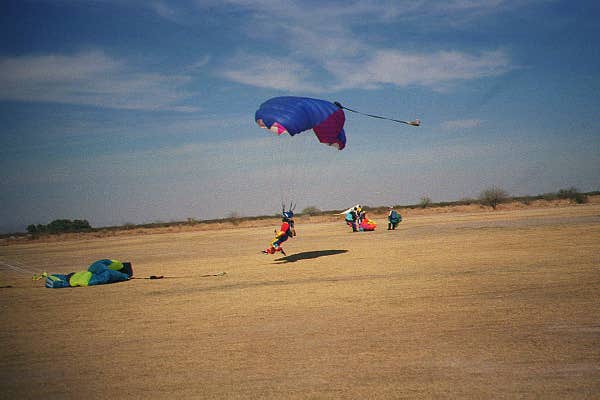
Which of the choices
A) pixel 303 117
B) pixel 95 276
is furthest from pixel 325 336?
pixel 95 276

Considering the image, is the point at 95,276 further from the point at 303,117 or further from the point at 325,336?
the point at 325,336

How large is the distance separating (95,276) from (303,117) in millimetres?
8884

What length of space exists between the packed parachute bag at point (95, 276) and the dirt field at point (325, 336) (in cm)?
127

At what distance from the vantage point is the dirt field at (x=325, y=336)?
14.2 ft

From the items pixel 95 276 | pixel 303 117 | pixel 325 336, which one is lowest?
pixel 325 336

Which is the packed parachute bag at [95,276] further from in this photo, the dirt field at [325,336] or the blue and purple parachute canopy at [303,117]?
the blue and purple parachute canopy at [303,117]

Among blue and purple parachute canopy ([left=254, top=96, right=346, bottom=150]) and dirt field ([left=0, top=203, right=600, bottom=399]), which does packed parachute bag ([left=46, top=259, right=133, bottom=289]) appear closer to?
dirt field ([left=0, top=203, right=600, bottom=399])

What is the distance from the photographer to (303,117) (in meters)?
13.9

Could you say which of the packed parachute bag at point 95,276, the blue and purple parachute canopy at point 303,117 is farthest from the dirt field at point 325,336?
the blue and purple parachute canopy at point 303,117

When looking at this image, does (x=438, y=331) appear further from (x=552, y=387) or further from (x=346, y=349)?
(x=552, y=387)

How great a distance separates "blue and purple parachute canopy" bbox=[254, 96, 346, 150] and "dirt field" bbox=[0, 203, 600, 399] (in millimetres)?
5157

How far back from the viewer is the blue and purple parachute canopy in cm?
1356

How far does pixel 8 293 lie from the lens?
12398 mm

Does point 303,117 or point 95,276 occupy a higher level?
point 303,117
